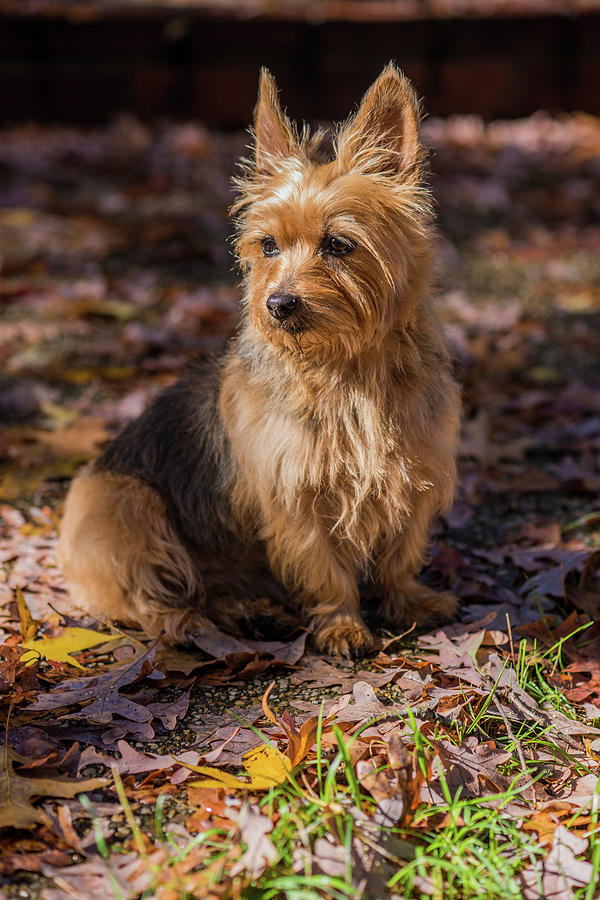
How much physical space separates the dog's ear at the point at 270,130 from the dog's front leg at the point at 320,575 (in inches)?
53.2

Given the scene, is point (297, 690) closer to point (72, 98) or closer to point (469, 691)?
point (469, 691)

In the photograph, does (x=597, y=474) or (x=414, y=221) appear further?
(x=597, y=474)

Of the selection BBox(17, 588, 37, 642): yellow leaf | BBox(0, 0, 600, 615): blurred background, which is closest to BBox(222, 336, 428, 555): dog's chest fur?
BBox(0, 0, 600, 615): blurred background

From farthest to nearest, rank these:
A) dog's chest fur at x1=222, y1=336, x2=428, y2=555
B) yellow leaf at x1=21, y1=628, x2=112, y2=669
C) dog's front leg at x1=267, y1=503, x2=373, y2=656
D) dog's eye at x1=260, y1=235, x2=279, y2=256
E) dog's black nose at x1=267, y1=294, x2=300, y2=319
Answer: dog's front leg at x1=267, y1=503, x2=373, y2=656, yellow leaf at x1=21, y1=628, x2=112, y2=669, dog's chest fur at x1=222, y1=336, x2=428, y2=555, dog's eye at x1=260, y1=235, x2=279, y2=256, dog's black nose at x1=267, y1=294, x2=300, y2=319

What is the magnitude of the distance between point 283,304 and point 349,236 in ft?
1.08

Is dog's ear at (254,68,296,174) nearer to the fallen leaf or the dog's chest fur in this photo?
the dog's chest fur

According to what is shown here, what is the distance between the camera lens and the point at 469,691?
315 cm

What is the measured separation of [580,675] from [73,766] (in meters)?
1.90

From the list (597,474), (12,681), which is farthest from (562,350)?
(12,681)

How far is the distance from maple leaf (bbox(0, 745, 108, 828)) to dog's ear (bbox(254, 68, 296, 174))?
229cm

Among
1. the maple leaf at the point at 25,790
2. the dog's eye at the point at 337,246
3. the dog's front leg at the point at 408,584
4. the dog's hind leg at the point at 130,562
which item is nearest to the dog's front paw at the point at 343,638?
the dog's front leg at the point at 408,584

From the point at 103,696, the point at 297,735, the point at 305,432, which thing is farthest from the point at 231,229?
the point at 297,735

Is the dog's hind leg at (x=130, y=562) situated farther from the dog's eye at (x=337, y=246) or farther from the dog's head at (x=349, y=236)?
the dog's eye at (x=337, y=246)

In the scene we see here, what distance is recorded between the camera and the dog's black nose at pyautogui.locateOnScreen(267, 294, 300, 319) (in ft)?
10.1
